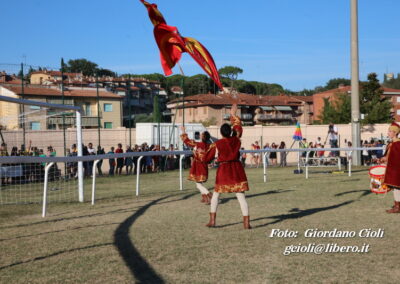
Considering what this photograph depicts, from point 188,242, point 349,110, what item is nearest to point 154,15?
point 188,242

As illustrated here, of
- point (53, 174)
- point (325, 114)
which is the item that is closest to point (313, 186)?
point (53, 174)

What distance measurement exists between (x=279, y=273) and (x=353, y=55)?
22576 millimetres

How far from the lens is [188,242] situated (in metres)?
7.02

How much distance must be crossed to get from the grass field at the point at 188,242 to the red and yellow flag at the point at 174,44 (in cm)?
317

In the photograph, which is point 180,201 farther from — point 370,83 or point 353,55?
point 370,83

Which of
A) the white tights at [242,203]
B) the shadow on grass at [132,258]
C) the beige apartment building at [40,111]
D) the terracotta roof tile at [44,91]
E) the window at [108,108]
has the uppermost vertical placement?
the window at [108,108]

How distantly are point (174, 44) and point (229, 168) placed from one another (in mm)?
4281

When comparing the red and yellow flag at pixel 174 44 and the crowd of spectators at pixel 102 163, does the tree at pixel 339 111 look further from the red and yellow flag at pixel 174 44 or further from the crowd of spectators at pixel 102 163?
the red and yellow flag at pixel 174 44

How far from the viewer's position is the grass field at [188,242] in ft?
17.6

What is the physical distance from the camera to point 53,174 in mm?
15070

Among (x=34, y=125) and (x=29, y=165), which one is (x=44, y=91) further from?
(x=29, y=165)

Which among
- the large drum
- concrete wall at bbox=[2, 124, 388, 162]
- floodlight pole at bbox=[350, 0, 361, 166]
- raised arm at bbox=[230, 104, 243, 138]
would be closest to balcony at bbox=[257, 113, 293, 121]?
concrete wall at bbox=[2, 124, 388, 162]

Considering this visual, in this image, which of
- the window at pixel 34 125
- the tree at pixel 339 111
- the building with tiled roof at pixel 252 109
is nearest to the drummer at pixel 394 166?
the window at pixel 34 125

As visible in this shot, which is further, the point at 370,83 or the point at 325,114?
the point at 370,83
